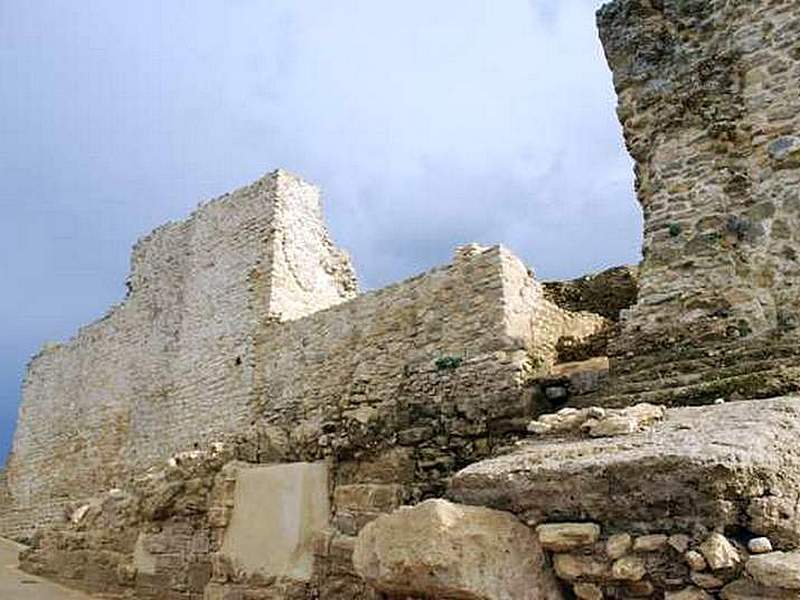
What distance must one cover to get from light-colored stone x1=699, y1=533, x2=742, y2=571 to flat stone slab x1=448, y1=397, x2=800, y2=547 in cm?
6

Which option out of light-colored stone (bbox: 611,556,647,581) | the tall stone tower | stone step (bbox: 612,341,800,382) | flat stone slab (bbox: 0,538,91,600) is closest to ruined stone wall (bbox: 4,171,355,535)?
flat stone slab (bbox: 0,538,91,600)

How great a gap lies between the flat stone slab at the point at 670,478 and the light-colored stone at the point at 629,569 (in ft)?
0.47

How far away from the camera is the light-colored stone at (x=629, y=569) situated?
8.75ft

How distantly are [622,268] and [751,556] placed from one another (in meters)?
8.58

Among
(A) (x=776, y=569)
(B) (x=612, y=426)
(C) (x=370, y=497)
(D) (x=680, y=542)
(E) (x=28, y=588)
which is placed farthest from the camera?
(E) (x=28, y=588)

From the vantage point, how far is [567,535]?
2887mm

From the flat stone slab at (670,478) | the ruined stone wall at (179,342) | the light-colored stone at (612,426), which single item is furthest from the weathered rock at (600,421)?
the ruined stone wall at (179,342)

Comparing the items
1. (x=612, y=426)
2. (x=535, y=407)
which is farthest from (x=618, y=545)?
(x=535, y=407)

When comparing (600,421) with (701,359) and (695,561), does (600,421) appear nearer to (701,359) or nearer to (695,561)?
(695,561)

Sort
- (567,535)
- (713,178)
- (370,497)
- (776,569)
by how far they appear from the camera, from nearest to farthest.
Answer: (776,569), (567,535), (713,178), (370,497)

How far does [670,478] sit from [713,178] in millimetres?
3536

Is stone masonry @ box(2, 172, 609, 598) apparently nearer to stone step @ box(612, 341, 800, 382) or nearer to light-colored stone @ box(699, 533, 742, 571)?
stone step @ box(612, 341, 800, 382)

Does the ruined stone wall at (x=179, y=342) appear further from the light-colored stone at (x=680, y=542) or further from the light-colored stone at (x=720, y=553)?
the light-colored stone at (x=720, y=553)

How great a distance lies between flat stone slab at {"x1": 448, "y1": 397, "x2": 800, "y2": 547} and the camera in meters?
2.62
